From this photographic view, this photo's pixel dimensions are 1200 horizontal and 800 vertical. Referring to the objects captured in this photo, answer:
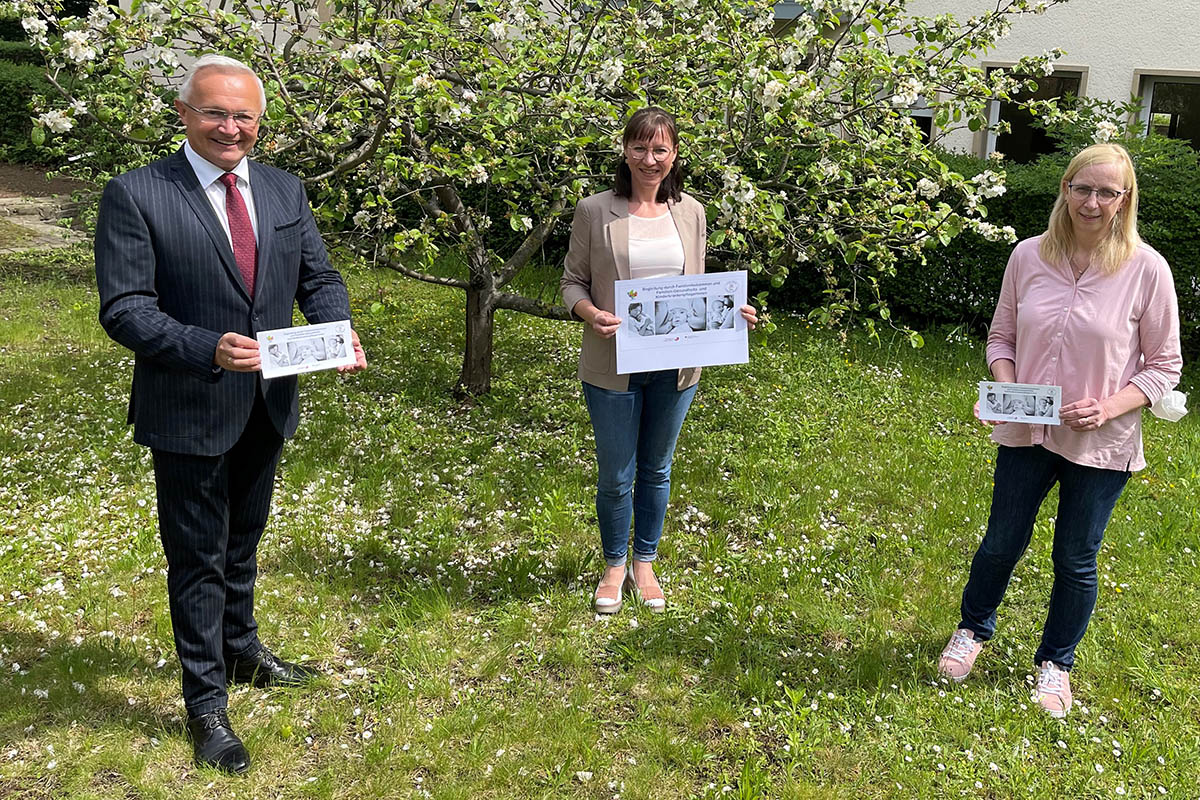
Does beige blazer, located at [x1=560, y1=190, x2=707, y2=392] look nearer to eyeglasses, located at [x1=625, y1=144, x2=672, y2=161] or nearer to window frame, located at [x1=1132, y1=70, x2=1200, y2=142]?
eyeglasses, located at [x1=625, y1=144, x2=672, y2=161]

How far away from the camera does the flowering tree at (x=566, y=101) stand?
175 inches

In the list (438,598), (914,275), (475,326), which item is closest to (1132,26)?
(914,275)

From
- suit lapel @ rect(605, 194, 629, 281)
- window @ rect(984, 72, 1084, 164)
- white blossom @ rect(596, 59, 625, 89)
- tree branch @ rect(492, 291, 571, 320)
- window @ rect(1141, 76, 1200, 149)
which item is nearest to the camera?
suit lapel @ rect(605, 194, 629, 281)

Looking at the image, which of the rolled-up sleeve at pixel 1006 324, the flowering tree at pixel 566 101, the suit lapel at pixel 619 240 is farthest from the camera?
the flowering tree at pixel 566 101

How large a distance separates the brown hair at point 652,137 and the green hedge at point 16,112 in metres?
16.1

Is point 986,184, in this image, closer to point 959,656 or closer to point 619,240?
point 619,240

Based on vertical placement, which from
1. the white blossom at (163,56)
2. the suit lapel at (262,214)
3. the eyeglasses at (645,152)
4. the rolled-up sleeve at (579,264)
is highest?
the white blossom at (163,56)

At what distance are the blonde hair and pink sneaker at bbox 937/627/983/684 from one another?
151 centimetres

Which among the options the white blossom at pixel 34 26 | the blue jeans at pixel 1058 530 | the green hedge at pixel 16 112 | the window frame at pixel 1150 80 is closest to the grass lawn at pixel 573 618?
the blue jeans at pixel 1058 530

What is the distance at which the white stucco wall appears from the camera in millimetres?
9883

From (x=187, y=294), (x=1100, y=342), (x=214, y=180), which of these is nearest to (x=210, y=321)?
(x=187, y=294)

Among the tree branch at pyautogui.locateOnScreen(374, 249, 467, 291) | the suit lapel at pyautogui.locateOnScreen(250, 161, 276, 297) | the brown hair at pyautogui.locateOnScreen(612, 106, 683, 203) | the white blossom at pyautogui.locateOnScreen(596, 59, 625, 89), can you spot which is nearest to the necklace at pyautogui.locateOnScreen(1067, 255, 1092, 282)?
the brown hair at pyautogui.locateOnScreen(612, 106, 683, 203)

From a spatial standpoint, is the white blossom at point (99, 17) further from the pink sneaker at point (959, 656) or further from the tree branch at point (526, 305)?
the pink sneaker at point (959, 656)

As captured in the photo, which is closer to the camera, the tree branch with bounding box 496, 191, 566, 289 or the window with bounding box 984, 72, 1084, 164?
the tree branch with bounding box 496, 191, 566, 289
